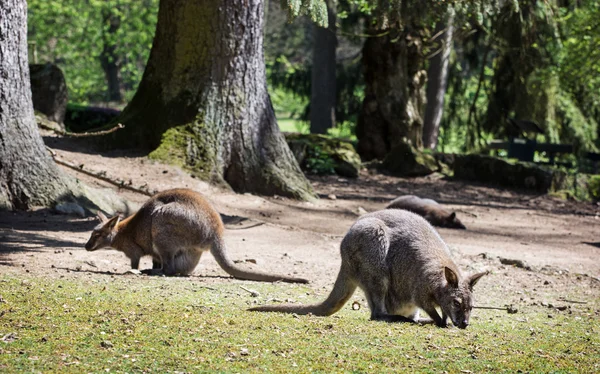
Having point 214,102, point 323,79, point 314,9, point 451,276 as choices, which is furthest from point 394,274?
point 323,79

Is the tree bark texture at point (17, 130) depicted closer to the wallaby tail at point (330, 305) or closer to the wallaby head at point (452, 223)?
the wallaby tail at point (330, 305)

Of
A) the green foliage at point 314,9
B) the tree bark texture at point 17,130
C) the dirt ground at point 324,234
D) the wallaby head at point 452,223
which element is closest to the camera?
the dirt ground at point 324,234

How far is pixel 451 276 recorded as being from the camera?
695cm

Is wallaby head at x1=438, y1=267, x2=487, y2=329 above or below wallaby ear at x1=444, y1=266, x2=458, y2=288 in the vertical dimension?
below

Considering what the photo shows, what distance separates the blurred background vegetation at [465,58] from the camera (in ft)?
78.4

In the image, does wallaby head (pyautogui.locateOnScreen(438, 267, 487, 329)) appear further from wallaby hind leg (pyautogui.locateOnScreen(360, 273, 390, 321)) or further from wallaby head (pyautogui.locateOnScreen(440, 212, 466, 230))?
wallaby head (pyautogui.locateOnScreen(440, 212, 466, 230))

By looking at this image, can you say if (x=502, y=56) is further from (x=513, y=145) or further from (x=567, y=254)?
(x=567, y=254)

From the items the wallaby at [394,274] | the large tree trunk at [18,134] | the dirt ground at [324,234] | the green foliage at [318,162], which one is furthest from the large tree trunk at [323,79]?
the wallaby at [394,274]

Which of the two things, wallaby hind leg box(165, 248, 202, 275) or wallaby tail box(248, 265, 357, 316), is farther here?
wallaby hind leg box(165, 248, 202, 275)

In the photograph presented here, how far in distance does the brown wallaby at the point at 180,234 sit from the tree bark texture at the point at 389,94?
591 inches

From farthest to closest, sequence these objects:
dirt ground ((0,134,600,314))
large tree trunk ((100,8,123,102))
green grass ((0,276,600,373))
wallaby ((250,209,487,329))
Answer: large tree trunk ((100,8,123,102))
dirt ground ((0,134,600,314))
wallaby ((250,209,487,329))
green grass ((0,276,600,373))

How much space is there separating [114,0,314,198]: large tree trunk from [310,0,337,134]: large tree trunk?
583 inches

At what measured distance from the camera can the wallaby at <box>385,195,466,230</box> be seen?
15078 millimetres

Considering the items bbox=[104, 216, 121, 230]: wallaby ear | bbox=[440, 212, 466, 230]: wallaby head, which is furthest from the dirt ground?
bbox=[104, 216, 121, 230]: wallaby ear
